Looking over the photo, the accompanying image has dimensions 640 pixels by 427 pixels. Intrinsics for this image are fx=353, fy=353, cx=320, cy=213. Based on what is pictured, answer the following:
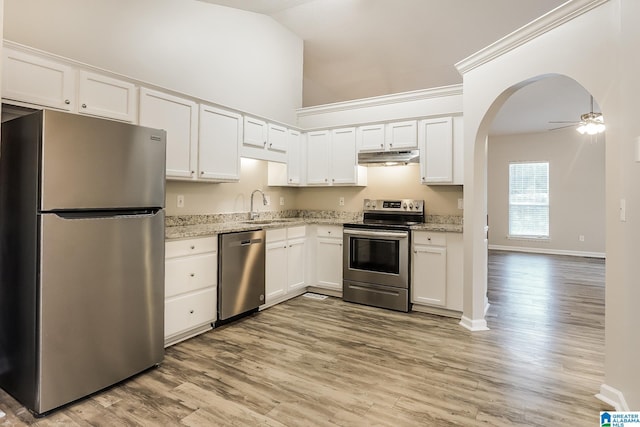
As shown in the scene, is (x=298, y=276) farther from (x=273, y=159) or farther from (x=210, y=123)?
(x=210, y=123)

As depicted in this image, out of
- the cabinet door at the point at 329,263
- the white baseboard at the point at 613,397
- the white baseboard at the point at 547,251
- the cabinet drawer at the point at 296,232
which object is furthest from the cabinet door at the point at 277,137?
the white baseboard at the point at 547,251

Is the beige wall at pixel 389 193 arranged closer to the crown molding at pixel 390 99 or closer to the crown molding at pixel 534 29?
the crown molding at pixel 390 99

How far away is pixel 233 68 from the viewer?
166 inches

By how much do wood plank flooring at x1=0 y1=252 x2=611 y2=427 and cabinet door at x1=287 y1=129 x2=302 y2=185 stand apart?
176 cm

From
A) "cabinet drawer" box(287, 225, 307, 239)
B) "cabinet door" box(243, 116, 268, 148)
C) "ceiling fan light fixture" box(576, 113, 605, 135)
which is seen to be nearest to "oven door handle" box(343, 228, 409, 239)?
"cabinet drawer" box(287, 225, 307, 239)

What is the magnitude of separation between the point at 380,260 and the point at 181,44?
3.12 metres

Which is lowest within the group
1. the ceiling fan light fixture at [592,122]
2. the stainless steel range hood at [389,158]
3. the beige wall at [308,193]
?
the beige wall at [308,193]

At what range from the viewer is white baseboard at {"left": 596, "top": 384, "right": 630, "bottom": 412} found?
2.00 meters

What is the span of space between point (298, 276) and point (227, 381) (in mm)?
2096

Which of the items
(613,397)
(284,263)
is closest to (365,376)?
(613,397)

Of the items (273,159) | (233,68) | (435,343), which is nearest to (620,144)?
(435,343)

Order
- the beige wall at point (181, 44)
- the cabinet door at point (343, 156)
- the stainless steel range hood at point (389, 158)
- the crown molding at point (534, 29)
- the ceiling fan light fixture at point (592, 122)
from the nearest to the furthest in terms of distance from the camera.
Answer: the crown molding at point (534, 29) → the beige wall at point (181, 44) → the stainless steel range hood at point (389, 158) → the cabinet door at point (343, 156) → the ceiling fan light fixture at point (592, 122)

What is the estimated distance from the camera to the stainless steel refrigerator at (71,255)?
1951mm

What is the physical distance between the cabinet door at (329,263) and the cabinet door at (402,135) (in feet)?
4.42
